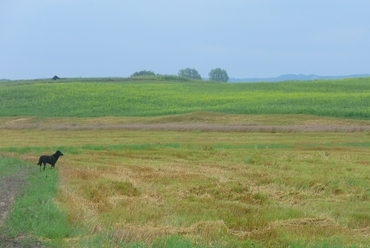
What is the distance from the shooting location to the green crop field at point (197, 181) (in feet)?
38.1

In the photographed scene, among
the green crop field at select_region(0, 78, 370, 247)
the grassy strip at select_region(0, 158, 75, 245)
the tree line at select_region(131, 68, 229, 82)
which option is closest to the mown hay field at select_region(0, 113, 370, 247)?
the green crop field at select_region(0, 78, 370, 247)

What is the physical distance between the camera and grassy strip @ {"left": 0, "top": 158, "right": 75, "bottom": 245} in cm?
1120

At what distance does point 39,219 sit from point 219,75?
176 metres

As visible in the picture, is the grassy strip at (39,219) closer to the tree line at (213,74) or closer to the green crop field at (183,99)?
the green crop field at (183,99)

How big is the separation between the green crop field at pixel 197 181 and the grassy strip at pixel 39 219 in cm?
2

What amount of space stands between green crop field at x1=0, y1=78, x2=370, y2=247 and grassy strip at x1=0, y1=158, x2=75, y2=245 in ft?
0.07

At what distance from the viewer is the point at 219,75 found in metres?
187

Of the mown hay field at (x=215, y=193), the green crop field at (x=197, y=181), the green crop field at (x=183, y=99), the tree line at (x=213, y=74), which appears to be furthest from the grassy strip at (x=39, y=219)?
the tree line at (x=213, y=74)

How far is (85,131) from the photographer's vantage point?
46.4 m

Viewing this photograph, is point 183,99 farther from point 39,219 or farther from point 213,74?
point 213,74

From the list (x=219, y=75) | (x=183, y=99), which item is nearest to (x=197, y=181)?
(x=183, y=99)

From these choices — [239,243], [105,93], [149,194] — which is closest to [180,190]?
[149,194]

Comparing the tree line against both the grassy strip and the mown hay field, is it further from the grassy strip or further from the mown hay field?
the grassy strip

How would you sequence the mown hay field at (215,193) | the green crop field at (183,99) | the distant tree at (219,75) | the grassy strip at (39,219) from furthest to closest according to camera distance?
the distant tree at (219,75) < the green crop field at (183,99) < the mown hay field at (215,193) < the grassy strip at (39,219)
